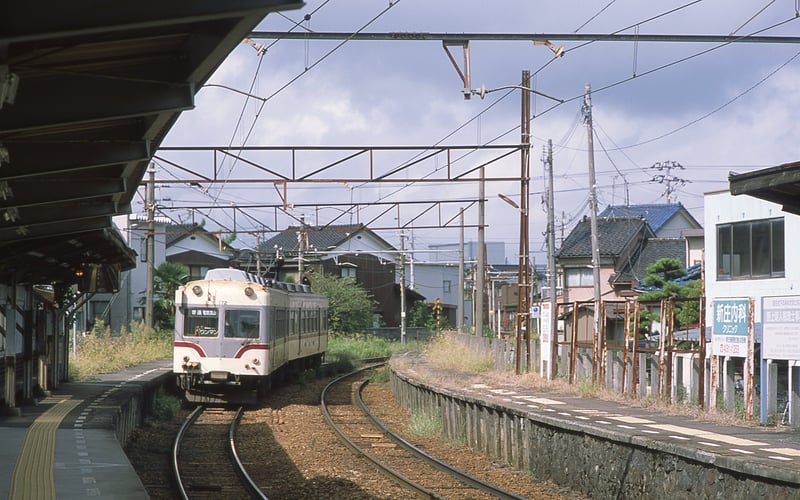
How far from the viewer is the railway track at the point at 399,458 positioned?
11.2 metres

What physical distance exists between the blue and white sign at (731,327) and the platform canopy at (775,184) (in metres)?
2.62

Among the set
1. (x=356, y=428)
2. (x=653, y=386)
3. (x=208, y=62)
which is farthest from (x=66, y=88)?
(x=356, y=428)

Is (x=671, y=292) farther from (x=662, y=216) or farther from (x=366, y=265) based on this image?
(x=366, y=265)

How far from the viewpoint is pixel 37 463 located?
30.7 feet

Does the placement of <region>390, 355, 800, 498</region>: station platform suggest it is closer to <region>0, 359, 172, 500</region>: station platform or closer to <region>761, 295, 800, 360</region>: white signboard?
<region>761, 295, 800, 360</region>: white signboard

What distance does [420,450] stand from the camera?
14.8 m

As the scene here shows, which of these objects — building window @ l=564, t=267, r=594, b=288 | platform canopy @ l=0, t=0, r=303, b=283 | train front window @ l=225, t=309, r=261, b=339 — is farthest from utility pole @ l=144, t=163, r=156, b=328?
building window @ l=564, t=267, r=594, b=288

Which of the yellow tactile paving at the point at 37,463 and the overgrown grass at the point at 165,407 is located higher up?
the yellow tactile paving at the point at 37,463

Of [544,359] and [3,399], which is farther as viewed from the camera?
[544,359]

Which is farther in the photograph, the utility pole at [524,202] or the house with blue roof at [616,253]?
the house with blue roof at [616,253]

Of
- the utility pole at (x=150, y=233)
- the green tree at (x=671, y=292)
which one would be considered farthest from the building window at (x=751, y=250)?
the utility pole at (x=150, y=233)

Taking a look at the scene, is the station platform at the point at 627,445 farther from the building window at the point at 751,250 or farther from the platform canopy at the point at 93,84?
the building window at the point at 751,250

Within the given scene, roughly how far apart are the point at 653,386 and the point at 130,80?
1092 cm

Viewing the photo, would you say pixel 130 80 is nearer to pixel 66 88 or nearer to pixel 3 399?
pixel 66 88
